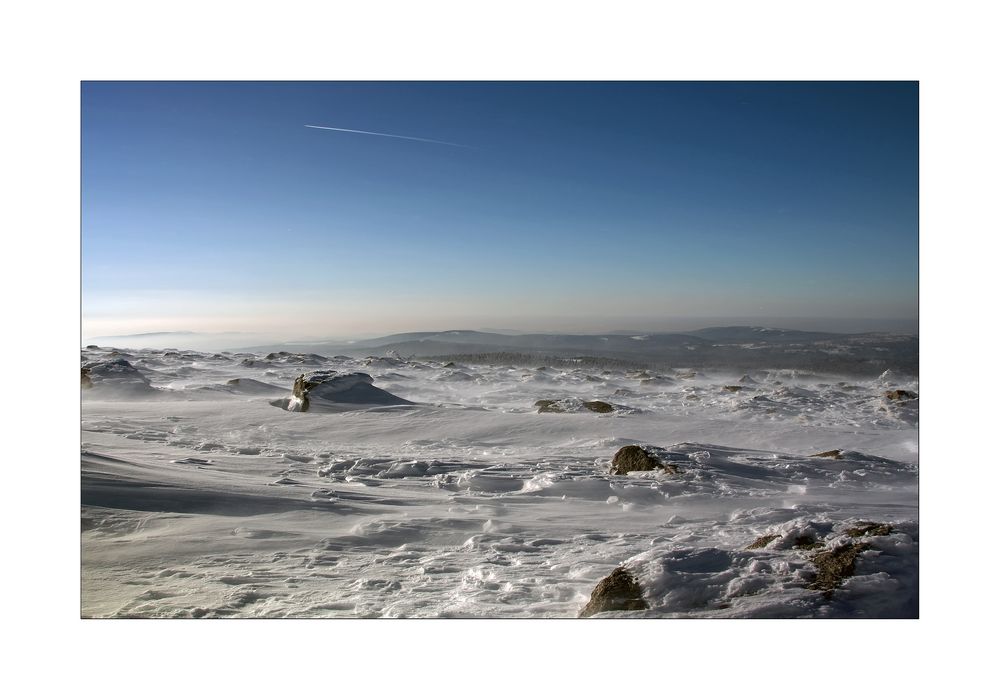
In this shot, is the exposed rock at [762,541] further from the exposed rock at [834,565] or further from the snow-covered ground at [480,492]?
the exposed rock at [834,565]

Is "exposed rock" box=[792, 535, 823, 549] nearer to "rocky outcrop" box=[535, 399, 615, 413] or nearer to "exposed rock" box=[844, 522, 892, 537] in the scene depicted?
"exposed rock" box=[844, 522, 892, 537]

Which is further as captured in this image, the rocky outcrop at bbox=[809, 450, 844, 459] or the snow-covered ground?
the rocky outcrop at bbox=[809, 450, 844, 459]

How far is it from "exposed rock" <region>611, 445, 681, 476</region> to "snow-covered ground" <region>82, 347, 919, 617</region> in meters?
0.05

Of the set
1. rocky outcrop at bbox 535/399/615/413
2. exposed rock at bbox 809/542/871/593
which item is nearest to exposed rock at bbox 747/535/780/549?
exposed rock at bbox 809/542/871/593

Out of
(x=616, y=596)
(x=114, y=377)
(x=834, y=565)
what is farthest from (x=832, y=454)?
(x=114, y=377)

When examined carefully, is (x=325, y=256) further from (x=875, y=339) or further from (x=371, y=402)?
(x=875, y=339)

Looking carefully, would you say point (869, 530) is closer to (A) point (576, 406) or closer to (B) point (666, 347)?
(B) point (666, 347)

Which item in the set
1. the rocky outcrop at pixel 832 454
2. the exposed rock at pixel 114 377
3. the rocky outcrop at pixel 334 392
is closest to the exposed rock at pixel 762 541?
the rocky outcrop at pixel 832 454

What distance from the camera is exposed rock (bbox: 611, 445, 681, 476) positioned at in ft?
11.0

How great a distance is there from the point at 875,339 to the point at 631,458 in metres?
1.48

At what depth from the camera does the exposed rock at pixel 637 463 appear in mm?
3338
